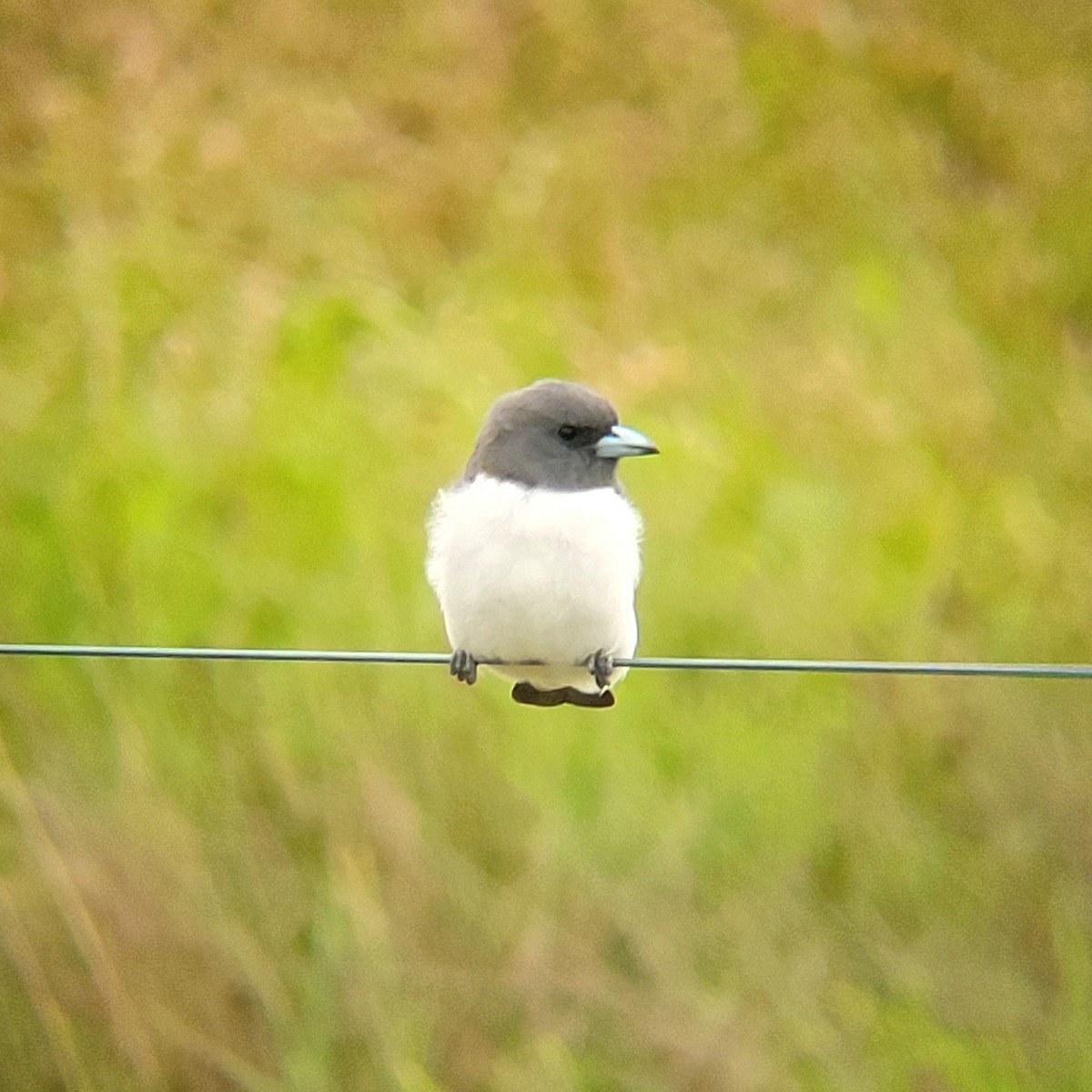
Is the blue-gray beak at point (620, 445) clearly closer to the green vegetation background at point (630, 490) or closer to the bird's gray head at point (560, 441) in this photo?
the bird's gray head at point (560, 441)

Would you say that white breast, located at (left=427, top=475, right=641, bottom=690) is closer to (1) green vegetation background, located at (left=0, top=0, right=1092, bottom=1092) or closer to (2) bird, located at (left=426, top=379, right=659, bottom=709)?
(2) bird, located at (left=426, top=379, right=659, bottom=709)

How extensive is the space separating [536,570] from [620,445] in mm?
262

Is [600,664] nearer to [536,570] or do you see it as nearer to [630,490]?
[536,570]

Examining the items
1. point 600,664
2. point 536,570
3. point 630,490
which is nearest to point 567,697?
point 600,664

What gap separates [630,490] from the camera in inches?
142

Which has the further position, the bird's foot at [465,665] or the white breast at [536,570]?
the bird's foot at [465,665]

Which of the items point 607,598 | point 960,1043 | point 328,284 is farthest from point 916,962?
point 328,284

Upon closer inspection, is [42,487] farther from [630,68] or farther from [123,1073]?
[630,68]

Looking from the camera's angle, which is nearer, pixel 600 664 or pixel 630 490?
pixel 600 664

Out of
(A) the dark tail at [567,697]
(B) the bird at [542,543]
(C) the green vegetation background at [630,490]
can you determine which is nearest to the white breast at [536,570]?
(B) the bird at [542,543]

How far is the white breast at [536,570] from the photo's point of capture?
237 cm

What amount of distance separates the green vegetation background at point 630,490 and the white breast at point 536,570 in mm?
959

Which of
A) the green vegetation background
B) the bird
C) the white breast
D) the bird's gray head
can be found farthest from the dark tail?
the green vegetation background

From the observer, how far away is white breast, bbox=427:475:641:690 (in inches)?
93.3
